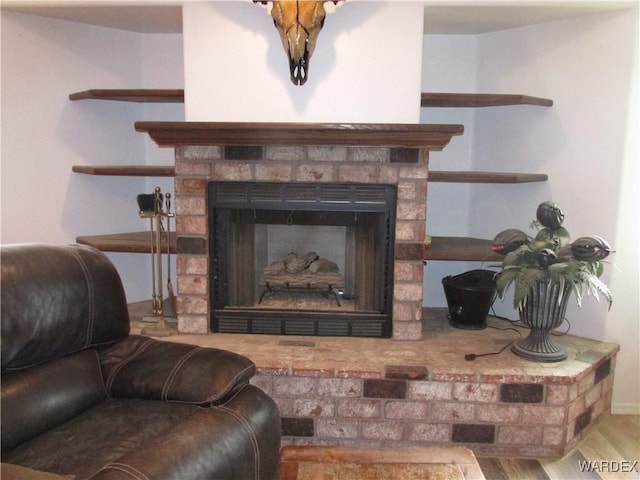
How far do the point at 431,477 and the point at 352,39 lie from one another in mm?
1804

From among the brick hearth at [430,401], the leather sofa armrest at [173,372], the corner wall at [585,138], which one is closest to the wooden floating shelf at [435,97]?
the corner wall at [585,138]

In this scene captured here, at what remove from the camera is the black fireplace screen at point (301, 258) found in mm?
2379

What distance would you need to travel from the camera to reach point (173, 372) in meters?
1.58

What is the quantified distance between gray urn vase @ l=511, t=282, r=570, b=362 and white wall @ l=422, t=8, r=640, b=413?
497 mm

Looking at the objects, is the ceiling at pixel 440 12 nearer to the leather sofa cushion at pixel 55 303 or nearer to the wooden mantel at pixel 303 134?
the wooden mantel at pixel 303 134

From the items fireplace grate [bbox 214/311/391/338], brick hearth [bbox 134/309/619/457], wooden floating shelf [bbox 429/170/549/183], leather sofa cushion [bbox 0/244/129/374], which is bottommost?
brick hearth [bbox 134/309/619/457]

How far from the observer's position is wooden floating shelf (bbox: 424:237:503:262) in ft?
8.28

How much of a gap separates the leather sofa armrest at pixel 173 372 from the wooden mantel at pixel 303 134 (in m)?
0.98

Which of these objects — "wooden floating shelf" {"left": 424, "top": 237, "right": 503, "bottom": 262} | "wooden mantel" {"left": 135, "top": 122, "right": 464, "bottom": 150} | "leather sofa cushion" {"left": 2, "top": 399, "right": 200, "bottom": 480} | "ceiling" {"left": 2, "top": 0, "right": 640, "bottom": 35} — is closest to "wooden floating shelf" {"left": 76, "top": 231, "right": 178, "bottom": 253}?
"wooden mantel" {"left": 135, "top": 122, "right": 464, "bottom": 150}

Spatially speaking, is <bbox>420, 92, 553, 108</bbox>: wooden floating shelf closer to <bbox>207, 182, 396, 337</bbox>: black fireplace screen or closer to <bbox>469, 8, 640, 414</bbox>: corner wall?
<bbox>469, 8, 640, 414</bbox>: corner wall

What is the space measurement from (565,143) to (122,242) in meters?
2.43

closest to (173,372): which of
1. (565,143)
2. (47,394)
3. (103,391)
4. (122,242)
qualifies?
(103,391)

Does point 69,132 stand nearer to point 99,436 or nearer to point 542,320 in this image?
point 99,436

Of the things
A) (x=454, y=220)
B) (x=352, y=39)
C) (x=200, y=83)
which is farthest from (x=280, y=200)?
(x=454, y=220)
